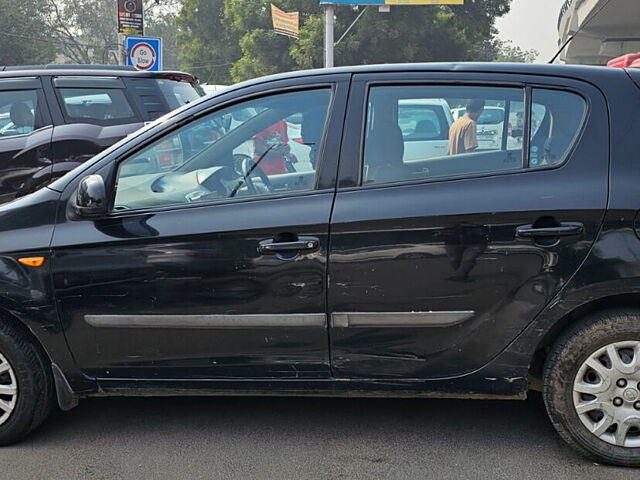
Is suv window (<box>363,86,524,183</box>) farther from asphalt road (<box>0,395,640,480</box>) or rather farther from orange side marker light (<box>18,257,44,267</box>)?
orange side marker light (<box>18,257,44,267</box>)

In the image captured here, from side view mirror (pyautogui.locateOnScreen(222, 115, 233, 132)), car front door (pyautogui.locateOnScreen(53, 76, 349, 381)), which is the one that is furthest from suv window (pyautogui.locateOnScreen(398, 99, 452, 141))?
side view mirror (pyautogui.locateOnScreen(222, 115, 233, 132))

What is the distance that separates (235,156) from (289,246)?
0.60m

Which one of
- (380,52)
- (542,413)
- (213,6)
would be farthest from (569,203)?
(213,6)

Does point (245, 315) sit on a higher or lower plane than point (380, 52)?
lower

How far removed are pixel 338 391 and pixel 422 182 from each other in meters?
1.02

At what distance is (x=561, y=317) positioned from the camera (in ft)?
9.41

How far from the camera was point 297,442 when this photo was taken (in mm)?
3262

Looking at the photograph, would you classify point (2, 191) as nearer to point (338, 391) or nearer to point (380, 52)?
point (338, 391)

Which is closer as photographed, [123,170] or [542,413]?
[123,170]

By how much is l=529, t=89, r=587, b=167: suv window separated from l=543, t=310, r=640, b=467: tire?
0.72 m

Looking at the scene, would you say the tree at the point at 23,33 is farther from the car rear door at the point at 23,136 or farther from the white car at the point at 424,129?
the white car at the point at 424,129

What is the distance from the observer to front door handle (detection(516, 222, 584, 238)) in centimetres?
279

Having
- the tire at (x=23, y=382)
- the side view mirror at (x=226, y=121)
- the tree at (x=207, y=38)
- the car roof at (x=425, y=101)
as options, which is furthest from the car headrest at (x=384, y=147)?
the tree at (x=207, y=38)

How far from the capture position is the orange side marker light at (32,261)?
10.0 ft
